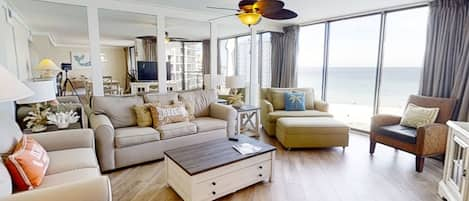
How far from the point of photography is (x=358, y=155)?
12.1 ft

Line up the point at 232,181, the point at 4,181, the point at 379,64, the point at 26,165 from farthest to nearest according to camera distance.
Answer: the point at 379,64
the point at 232,181
the point at 26,165
the point at 4,181

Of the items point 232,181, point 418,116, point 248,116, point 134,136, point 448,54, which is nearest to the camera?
point 232,181

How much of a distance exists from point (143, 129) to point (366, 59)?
420cm

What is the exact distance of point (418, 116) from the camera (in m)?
3.42

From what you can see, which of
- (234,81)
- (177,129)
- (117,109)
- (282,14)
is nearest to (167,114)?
(177,129)

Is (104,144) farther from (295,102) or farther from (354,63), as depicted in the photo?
(354,63)

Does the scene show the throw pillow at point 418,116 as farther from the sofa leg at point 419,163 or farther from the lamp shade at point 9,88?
the lamp shade at point 9,88

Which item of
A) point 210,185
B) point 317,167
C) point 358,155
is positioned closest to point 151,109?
point 210,185

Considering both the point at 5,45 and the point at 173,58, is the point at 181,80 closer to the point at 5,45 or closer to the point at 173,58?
the point at 173,58

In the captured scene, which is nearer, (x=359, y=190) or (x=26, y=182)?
(x=26, y=182)

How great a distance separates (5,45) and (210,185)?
123 inches

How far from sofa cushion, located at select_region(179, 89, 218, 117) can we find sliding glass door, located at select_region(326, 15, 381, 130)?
256cm

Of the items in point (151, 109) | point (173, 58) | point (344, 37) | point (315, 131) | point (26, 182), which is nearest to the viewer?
point (26, 182)

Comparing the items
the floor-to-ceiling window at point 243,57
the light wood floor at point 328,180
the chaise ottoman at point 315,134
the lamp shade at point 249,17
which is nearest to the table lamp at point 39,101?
the light wood floor at point 328,180
